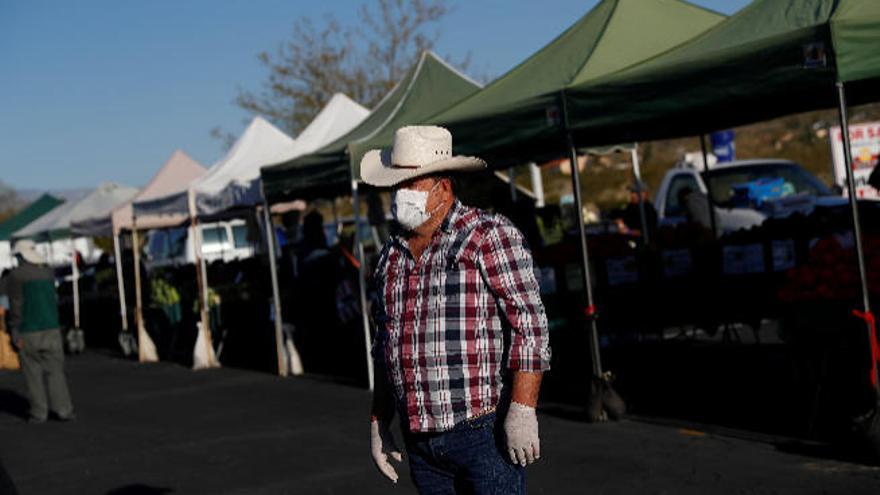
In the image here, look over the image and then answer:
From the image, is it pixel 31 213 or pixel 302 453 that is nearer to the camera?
pixel 302 453

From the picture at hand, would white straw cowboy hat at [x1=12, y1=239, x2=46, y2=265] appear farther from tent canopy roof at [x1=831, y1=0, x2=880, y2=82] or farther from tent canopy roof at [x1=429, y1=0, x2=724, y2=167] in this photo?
tent canopy roof at [x1=831, y1=0, x2=880, y2=82]

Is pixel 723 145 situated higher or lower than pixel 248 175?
higher

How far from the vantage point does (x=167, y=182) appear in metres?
24.8

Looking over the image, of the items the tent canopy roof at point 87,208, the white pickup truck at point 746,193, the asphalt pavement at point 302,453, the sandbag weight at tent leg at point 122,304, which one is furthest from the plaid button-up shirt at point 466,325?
the tent canopy roof at point 87,208

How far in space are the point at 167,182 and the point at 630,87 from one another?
16308 mm

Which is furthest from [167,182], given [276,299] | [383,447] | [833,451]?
[383,447]

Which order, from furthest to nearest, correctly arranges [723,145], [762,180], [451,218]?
[723,145] → [762,180] → [451,218]

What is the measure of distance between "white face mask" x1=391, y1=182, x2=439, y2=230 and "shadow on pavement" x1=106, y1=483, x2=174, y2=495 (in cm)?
574

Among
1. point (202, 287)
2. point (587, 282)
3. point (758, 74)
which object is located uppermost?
point (758, 74)

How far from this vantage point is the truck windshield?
18.4 meters

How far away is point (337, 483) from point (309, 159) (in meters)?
6.42

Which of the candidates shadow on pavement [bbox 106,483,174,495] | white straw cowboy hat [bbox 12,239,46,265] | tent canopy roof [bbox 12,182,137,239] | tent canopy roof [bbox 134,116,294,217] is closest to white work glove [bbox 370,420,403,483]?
shadow on pavement [bbox 106,483,174,495]

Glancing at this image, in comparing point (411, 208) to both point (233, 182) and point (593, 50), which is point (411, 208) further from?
point (233, 182)

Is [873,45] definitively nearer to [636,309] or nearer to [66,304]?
[636,309]
